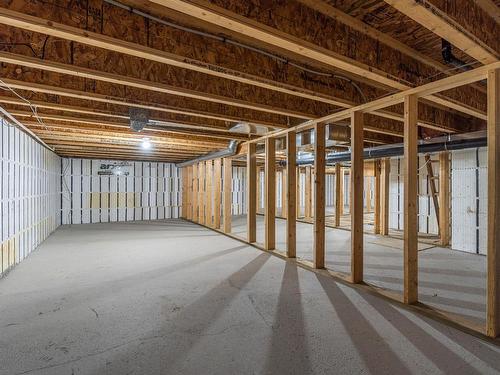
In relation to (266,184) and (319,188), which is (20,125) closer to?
(266,184)

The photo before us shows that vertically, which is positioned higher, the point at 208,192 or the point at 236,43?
the point at 236,43

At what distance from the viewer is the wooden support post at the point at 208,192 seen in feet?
23.5

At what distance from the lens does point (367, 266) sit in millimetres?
3938

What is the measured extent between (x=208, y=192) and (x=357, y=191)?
465cm

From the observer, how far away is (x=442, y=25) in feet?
5.42

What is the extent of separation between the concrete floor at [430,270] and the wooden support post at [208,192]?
63.3 inches

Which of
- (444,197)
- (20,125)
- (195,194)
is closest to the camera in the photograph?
(20,125)

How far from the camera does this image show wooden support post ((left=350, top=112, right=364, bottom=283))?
3.19 meters

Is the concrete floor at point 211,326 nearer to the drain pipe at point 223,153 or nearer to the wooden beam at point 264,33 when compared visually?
the wooden beam at point 264,33

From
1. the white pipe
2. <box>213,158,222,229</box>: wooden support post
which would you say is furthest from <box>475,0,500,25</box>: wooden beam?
<box>213,158,222,229</box>: wooden support post

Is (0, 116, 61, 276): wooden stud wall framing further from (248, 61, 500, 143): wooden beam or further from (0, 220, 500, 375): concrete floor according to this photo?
(248, 61, 500, 143): wooden beam

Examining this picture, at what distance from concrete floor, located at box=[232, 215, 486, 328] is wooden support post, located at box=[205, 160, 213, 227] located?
1.61 metres

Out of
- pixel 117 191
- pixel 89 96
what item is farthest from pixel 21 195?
pixel 117 191

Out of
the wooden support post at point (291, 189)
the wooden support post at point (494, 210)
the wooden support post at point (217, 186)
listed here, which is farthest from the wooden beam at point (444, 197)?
the wooden support post at point (217, 186)
